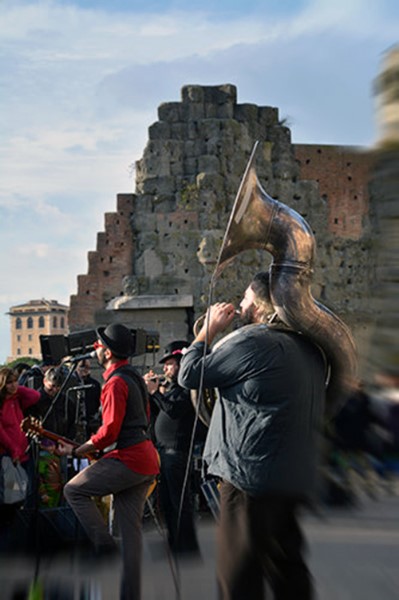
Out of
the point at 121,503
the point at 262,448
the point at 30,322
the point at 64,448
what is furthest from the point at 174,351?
→ the point at 30,322

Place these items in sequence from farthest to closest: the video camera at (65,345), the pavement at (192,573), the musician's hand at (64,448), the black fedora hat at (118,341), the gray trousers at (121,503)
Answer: the video camera at (65,345), the musician's hand at (64,448), the black fedora hat at (118,341), the pavement at (192,573), the gray trousers at (121,503)

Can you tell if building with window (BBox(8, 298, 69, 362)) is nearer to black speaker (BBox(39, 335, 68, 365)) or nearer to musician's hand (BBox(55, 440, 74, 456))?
black speaker (BBox(39, 335, 68, 365))

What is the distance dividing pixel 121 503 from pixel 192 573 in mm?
1469

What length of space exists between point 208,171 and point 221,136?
954 millimetres

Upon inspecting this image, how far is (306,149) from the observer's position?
27.6 metres

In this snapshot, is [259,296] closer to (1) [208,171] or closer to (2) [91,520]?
(2) [91,520]

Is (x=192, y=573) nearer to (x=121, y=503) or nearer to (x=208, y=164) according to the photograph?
(x=121, y=503)

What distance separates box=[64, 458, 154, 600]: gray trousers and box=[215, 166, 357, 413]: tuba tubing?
1.61m

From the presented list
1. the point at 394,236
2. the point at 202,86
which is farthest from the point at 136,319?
the point at 394,236

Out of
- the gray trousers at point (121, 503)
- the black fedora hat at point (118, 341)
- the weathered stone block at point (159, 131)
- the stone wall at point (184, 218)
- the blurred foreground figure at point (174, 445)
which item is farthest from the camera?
the weathered stone block at point (159, 131)

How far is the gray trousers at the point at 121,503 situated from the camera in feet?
20.9

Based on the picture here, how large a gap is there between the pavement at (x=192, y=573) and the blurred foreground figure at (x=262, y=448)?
1.44 ft

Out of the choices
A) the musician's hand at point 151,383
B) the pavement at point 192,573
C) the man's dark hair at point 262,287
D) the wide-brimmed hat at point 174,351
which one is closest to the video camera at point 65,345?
the musician's hand at point 151,383

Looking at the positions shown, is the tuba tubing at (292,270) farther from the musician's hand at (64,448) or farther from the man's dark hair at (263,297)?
the musician's hand at (64,448)
